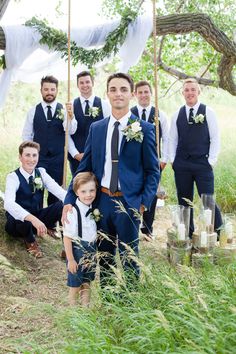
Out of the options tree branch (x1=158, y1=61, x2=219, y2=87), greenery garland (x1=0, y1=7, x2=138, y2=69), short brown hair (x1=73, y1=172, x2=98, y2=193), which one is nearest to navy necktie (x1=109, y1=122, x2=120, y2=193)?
short brown hair (x1=73, y1=172, x2=98, y2=193)

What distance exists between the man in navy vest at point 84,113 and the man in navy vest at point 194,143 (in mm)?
816

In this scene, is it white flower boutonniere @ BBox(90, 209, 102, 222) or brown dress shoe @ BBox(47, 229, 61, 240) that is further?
brown dress shoe @ BBox(47, 229, 61, 240)

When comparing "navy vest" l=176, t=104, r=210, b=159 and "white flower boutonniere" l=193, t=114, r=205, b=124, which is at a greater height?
"white flower boutonniere" l=193, t=114, r=205, b=124

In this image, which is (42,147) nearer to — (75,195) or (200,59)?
(75,195)

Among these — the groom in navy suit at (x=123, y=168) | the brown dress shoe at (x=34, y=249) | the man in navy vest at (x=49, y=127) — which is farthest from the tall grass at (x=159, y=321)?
the man in navy vest at (x=49, y=127)

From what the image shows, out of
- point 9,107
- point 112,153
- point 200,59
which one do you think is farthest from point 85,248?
point 9,107

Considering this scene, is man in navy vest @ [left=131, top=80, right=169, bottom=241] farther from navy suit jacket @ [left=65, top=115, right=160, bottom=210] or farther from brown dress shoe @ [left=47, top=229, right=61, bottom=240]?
navy suit jacket @ [left=65, top=115, right=160, bottom=210]

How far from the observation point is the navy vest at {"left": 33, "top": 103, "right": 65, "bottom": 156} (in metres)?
5.87

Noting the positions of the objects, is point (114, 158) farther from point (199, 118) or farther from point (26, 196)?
point (199, 118)

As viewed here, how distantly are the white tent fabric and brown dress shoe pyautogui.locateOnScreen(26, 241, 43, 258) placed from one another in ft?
5.51

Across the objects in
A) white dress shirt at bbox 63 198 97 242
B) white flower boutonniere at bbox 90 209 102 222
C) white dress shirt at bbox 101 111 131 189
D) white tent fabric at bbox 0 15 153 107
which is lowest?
white dress shirt at bbox 63 198 97 242

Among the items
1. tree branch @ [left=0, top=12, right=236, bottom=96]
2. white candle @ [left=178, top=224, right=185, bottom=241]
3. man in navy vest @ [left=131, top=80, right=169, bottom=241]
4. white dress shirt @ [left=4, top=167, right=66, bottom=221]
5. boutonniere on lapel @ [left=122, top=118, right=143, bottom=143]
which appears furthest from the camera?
tree branch @ [left=0, top=12, right=236, bottom=96]

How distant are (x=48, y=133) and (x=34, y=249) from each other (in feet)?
4.20

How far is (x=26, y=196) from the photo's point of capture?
207 inches
